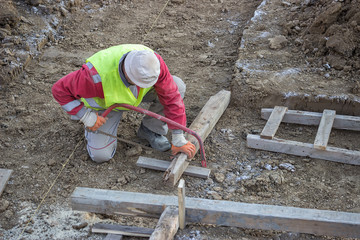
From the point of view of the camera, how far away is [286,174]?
3592mm

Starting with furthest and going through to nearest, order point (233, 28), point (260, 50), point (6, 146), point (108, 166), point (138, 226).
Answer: point (233, 28), point (260, 50), point (6, 146), point (108, 166), point (138, 226)

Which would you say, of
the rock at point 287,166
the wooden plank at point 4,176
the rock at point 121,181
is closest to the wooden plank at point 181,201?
the rock at point 121,181

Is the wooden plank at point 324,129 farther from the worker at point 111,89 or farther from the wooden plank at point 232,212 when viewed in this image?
the worker at point 111,89

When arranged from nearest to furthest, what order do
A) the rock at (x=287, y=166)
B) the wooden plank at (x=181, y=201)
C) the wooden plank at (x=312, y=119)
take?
the wooden plank at (x=181, y=201) < the rock at (x=287, y=166) < the wooden plank at (x=312, y=119)

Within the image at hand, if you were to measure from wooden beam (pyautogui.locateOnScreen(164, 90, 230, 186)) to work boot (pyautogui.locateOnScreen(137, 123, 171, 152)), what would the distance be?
0.90ft

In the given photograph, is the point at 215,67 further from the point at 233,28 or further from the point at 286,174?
the point at 286,174

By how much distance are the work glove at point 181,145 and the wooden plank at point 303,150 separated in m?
0.68

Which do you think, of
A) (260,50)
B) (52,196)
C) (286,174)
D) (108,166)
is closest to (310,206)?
(286,174)

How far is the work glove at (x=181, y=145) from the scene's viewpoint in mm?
3553

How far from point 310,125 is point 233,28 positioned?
2803 millimetres

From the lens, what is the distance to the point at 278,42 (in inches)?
206

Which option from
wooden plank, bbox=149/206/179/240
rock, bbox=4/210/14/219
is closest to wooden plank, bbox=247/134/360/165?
wooden plank, bbox=149/206/179/240

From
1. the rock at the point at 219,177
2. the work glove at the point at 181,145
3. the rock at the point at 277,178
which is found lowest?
the rock at the point at 277,178

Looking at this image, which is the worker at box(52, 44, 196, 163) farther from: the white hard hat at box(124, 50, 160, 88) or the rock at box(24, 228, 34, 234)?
the rock at box(24, 228, 34, 234)
